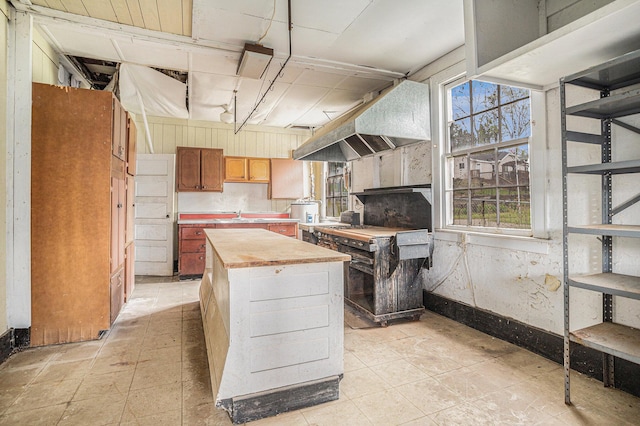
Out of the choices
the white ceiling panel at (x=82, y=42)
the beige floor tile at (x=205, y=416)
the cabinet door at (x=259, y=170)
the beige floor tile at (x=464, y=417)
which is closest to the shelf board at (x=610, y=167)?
the beige floor tile at (x=464, y=417)

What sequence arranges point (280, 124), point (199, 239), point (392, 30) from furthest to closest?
1. point (280, 124)
2. point (199, 239)
3. point (392, 30)

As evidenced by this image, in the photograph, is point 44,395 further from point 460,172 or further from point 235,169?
point 235,169

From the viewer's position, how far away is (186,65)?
391 cm

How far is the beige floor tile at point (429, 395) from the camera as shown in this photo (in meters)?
2.01

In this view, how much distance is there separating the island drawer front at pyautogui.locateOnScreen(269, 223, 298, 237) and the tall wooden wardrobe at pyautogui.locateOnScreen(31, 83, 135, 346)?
3340mm

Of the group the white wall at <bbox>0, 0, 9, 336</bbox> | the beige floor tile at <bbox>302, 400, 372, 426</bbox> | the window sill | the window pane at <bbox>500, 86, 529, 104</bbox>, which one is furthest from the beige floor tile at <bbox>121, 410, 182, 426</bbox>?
the window pane at <bbox>500, 86, 529, 104</bbox>

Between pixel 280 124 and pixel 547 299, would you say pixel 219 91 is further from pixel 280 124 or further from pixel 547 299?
pixel 547 299

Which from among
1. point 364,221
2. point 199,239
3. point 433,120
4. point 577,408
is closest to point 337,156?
point 364,221

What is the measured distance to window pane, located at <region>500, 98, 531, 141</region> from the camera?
2.82 metres

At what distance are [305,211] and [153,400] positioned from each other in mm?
4722

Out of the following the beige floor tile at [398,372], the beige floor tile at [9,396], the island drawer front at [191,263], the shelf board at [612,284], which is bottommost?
the beige floor tile at [398,372]

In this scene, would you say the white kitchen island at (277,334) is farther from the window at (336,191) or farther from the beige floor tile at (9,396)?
the window at (336,191)

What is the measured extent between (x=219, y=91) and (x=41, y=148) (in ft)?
8.42

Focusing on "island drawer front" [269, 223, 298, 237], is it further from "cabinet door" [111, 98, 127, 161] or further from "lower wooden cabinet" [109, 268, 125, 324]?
"cabinet door" [111, 98, 127, 161]
